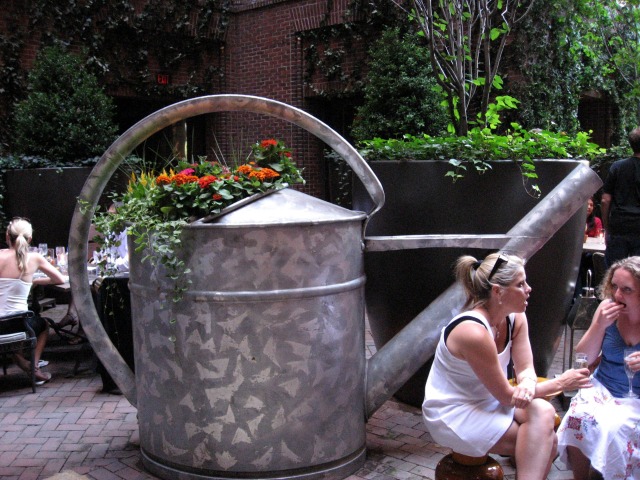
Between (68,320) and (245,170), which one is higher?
(245,170)

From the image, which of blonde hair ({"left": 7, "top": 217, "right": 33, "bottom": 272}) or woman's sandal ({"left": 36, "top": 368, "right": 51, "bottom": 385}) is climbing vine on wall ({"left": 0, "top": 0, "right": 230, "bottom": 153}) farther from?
woman's sandal ({"left": 36, "top": 368, "right": 51, "bottom": 385})

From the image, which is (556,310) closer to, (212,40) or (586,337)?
(586,337)

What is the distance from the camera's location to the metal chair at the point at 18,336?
5211 mm

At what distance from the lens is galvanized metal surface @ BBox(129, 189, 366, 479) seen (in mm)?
3387

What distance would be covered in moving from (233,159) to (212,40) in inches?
369

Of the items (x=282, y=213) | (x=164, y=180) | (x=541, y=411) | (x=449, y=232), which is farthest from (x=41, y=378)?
(x=541, y=411)

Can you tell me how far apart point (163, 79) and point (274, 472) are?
32.0 feet

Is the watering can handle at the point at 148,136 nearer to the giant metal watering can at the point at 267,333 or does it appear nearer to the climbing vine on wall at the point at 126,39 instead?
the giant metal watering can at the point at 267,333

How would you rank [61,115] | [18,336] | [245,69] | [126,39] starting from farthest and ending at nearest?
[245,69]
[126,39]
[61,115]
[18,336]

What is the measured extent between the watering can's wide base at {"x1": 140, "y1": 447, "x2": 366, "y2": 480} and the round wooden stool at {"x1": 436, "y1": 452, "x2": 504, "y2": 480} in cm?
74

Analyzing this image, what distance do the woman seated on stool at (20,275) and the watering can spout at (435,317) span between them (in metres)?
2.86

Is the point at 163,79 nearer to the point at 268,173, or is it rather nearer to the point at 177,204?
the point at 268,173

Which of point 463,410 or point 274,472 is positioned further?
point 274,472

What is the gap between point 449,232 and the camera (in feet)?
14.2
